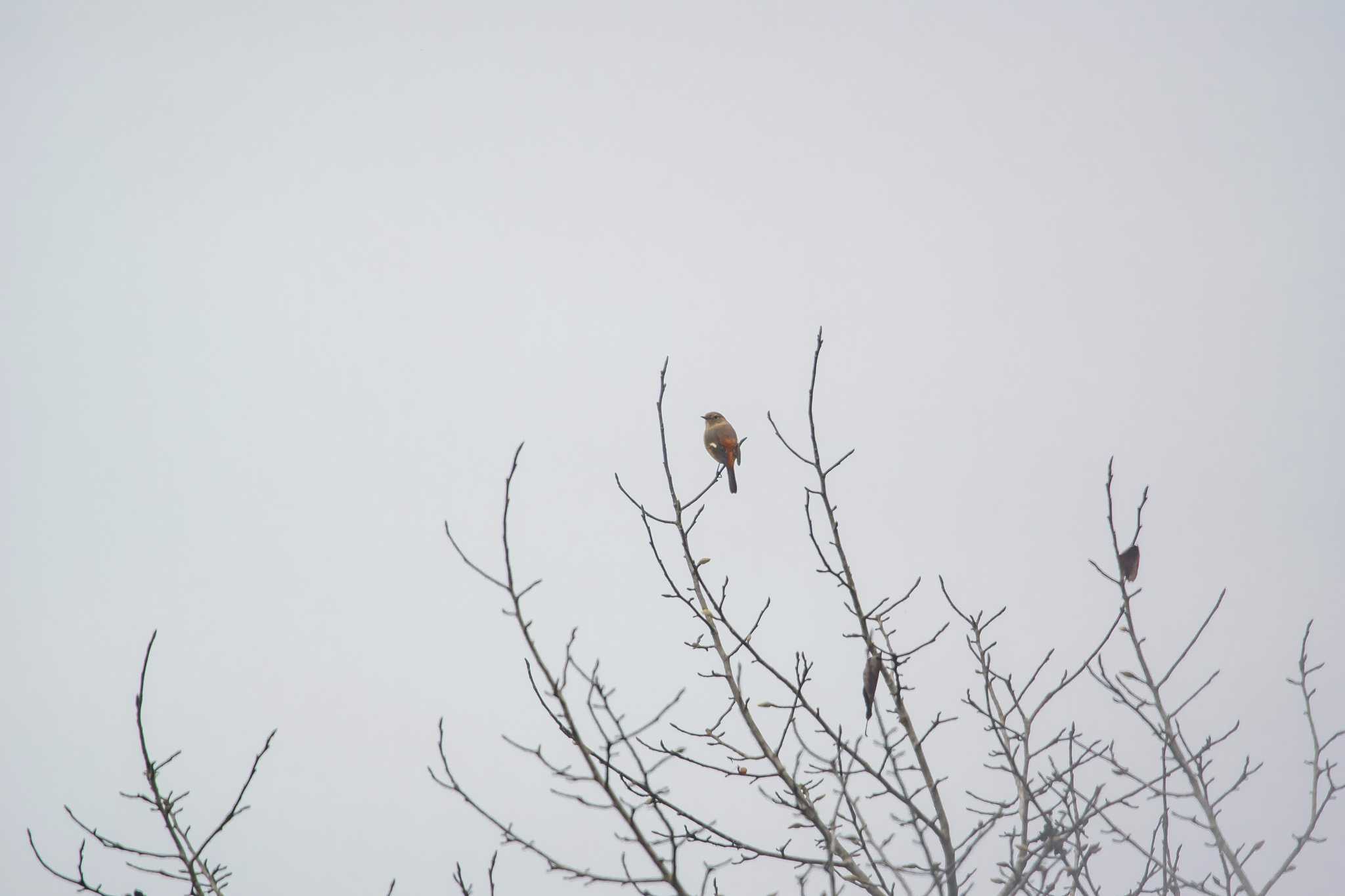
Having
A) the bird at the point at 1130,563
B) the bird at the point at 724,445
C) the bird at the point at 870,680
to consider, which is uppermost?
the bird at the point at 724,445

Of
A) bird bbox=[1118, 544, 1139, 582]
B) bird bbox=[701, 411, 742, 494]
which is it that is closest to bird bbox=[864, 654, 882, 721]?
bird bbox=[1118, 544, 1139, 582]

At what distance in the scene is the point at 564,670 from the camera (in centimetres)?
320

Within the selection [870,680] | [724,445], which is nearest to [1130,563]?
[870,680]

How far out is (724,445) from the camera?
26.6 feet

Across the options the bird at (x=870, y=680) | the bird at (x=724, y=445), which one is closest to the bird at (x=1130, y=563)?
the bird at (x=870, y=680)

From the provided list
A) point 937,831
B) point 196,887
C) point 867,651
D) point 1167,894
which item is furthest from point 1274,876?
point 196,887

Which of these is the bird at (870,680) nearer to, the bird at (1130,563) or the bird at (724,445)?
the bird at (1130,563)

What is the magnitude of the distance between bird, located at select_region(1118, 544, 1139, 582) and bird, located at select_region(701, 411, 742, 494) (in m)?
3.14

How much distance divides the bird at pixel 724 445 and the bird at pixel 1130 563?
314cm

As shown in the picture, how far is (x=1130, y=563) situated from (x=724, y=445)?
3840 millimetres

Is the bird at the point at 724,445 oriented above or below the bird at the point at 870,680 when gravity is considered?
above

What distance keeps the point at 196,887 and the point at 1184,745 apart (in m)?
4.13

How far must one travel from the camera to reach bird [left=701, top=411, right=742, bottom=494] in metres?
7.82

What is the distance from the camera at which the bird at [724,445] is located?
782 centimetres
